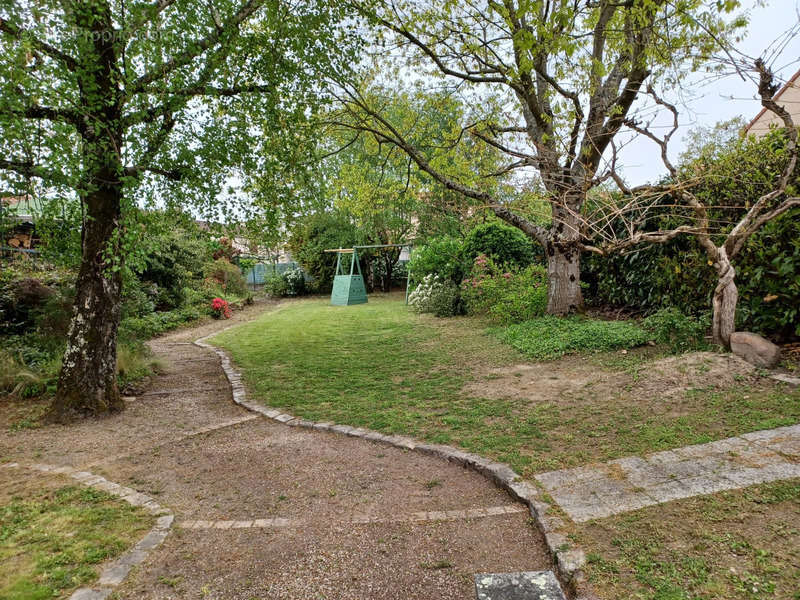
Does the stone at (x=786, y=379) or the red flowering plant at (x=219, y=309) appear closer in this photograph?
the stone at (x=786, y=379)

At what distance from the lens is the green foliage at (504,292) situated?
8.55 metres

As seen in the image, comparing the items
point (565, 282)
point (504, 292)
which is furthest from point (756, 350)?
point (504, 292)

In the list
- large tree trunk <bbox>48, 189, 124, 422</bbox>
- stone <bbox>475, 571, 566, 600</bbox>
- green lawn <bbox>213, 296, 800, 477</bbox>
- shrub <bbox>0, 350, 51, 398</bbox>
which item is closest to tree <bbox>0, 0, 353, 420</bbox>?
large tree trunk <bbox>48, 189, 124, 422</bbox>

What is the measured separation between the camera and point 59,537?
262 cm

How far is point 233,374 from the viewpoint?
21.9 feet

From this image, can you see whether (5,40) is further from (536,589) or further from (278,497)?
(536,589)

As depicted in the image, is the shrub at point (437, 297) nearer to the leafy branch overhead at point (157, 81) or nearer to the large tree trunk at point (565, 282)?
the large tree trunk at point (565, 282)

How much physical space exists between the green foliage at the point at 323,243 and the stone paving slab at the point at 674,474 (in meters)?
16.0

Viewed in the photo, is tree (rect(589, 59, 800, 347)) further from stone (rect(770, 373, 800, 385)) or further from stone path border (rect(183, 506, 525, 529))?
stone path border (rect(183, 506, 525, 529))

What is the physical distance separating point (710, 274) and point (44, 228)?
26.6 ft

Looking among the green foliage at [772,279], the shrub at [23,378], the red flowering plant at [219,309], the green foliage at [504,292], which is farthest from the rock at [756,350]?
the red flowering plant at [219,309]

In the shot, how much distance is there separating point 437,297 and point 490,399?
658 centimetres

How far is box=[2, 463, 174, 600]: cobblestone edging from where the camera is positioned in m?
2.16

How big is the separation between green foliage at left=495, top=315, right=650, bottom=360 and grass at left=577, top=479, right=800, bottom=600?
365 centimetres
